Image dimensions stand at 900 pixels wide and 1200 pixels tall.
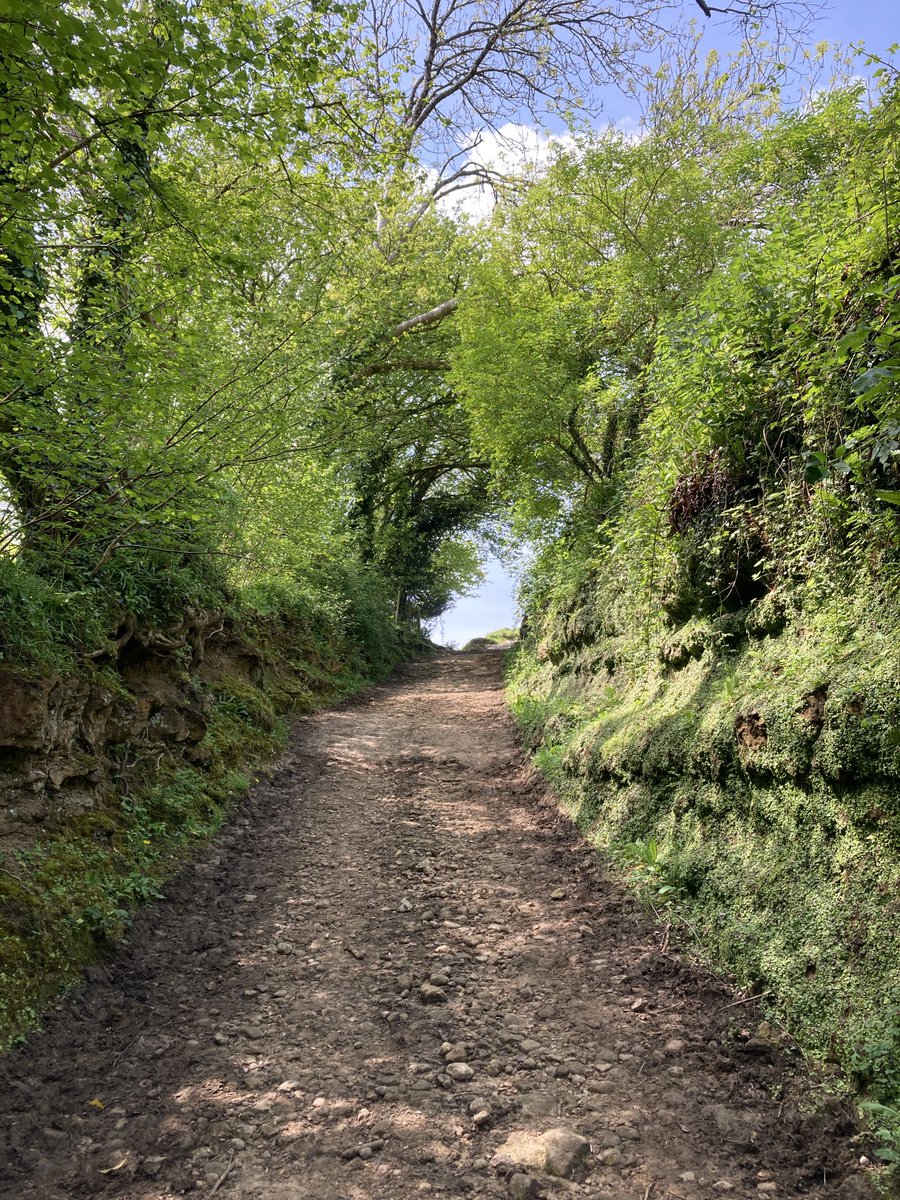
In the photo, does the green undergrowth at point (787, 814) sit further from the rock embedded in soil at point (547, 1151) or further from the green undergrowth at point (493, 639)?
the green undergrowth at point (493, 639)

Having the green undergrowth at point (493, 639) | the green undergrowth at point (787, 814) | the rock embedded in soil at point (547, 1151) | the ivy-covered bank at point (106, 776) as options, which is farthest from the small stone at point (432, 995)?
the green undergrowth at point (493, 639)

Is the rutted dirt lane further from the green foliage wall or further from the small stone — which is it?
the green foliage wall

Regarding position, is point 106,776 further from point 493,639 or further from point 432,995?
point 493,639

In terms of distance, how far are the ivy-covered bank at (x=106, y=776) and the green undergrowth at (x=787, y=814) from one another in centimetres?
380

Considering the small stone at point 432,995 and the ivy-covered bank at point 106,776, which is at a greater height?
the ivy-covered bank at point 106,776

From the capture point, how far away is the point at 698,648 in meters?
5.80

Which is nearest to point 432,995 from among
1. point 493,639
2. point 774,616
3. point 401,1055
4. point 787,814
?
point 401,1055

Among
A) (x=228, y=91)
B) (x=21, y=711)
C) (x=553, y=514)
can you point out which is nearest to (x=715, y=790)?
(x=21, y=711)

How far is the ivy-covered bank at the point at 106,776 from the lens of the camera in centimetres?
385

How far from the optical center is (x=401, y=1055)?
11.1 ft

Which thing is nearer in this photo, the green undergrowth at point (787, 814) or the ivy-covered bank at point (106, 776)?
the green undergrowth at point (787, 814)

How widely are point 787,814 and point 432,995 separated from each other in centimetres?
242

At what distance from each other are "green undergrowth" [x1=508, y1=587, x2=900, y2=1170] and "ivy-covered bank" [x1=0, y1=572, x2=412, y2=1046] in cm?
380

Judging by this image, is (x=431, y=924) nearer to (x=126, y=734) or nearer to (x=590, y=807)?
(x=590, y=807)
